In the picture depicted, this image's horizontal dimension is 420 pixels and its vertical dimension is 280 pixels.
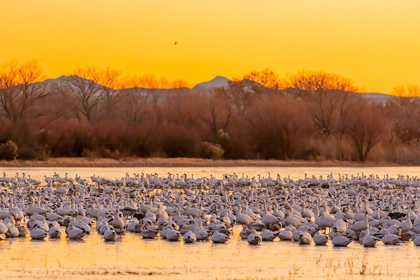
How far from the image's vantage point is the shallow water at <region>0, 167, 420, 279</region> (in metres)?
14.0

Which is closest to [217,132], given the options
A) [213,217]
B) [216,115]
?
[216,115]

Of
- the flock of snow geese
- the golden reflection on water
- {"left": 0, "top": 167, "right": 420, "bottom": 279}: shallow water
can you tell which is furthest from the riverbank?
the golden reflection on water

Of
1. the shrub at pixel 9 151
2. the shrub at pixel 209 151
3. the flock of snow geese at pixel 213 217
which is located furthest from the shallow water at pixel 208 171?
the flock of snow geese at pixel 213 217

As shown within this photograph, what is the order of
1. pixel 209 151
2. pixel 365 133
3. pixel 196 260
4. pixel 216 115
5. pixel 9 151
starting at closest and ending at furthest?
pixel 196 260 < pixel 9 151 < pixel 209 151 < pixel 365 133 < pixel 216 115

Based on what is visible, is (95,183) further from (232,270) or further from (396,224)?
(232,270)

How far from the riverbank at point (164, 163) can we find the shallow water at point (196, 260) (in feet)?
108

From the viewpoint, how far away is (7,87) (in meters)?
66.9

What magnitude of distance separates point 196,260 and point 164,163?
38268 millimetres

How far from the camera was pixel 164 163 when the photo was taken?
53469 millimetres

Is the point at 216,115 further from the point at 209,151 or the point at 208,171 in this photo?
the point at 208,171

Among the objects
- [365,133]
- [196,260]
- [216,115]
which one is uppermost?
[216,115]

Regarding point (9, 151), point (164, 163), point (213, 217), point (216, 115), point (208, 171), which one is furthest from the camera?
point (216, 115)

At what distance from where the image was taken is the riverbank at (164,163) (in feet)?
165

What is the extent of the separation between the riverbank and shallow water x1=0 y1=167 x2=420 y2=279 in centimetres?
3302
